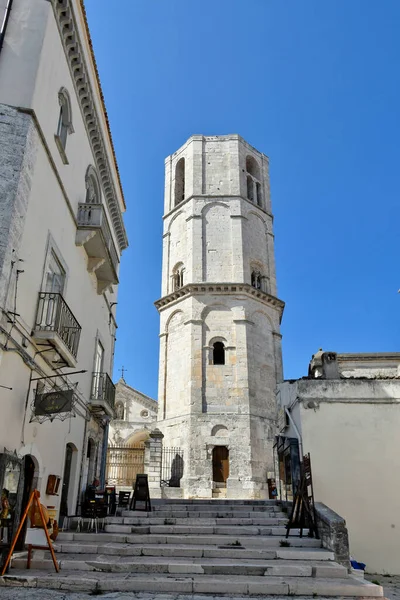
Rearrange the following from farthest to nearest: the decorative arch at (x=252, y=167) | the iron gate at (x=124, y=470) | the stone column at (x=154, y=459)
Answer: the decorative arch at (x=252, y=167), the iron gate at (x=124, y=470), the stone column at (x=154, y=459)

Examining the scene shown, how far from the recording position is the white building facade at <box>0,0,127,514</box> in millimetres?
7992

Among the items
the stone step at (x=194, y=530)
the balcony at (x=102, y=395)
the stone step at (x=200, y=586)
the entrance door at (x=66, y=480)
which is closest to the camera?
the stone step at (x=200, y=586)

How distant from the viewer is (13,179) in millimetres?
8047

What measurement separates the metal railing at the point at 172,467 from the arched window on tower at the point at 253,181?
16059 mm

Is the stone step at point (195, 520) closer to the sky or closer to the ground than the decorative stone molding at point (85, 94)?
closer to the ground

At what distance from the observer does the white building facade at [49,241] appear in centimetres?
799

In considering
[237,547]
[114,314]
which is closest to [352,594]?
[237,547]

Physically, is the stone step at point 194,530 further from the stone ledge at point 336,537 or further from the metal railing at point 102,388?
the metal railing at point 102,388

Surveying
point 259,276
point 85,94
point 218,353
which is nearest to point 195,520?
point 85,94

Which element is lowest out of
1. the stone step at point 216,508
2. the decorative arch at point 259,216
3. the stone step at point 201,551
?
the stone step at point 201,551

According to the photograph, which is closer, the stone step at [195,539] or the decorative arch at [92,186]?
the stone step at [195,539]

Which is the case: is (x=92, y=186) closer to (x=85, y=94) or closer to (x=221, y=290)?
(x=85, y=94)

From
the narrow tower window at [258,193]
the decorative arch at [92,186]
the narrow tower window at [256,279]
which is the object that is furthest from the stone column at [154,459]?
the narrow tower window at [258,193]

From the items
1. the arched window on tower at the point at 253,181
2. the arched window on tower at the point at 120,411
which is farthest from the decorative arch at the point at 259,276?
the arched window on tower at the point at 120,411
